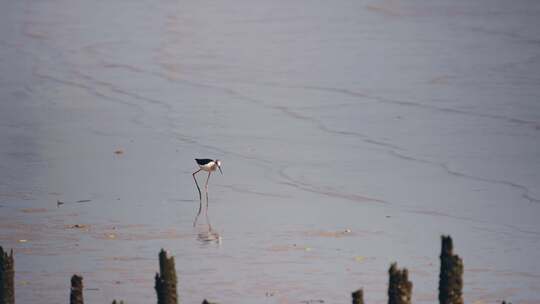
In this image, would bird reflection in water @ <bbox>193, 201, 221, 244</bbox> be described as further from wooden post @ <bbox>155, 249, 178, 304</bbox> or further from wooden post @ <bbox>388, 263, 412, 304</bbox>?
wooden post @ <bbox>388, 263, 412, 304</bbox>

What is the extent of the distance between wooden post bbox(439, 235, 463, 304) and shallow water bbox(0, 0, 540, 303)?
3.42 metres

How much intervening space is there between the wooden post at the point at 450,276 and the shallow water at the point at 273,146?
3.42m

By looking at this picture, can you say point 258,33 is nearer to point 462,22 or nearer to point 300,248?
point 462,22

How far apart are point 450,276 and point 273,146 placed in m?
12.7

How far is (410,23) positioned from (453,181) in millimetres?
16740

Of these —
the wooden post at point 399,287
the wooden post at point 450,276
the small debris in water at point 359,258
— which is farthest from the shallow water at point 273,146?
the wooden post at point 399,287

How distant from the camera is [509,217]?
1658cm

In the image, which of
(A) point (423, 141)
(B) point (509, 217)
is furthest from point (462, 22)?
(B) point (509, 217)

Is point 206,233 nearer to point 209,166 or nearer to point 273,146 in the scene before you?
point 209,166

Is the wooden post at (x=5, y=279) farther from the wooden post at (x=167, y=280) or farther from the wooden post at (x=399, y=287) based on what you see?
the wooden post at (x=399, y=287)

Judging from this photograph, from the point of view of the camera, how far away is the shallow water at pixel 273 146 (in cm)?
1370

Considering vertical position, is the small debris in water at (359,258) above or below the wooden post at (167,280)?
above

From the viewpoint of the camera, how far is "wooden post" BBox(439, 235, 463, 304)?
885 cm

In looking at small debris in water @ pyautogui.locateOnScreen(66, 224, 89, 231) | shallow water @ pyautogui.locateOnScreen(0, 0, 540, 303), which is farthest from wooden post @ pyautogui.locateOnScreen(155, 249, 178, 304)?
small debris in water @ pyautogui.locateOnScreen(66, 224, 89, 231)
